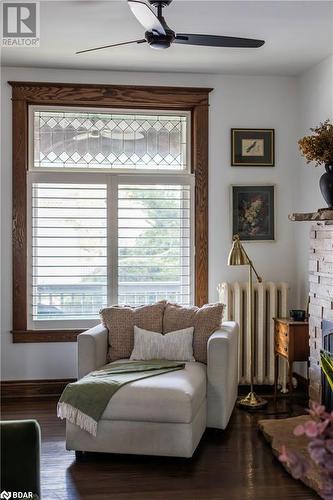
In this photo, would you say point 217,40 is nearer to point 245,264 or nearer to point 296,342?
point 245,264

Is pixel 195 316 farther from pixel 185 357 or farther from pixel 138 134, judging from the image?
pixel 138 134

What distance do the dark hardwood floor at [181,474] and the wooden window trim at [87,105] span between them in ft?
4.28

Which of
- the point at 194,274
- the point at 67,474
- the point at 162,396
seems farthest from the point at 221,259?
the point at 67,474

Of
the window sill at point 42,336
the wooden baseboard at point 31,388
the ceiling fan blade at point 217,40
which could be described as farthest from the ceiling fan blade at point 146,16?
the wooden baseboard at point 31,388

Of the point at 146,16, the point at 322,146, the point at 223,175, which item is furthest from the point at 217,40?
the point at 223,175

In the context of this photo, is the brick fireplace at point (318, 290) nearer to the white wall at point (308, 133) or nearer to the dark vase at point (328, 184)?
the dark vase at point (328, 184)

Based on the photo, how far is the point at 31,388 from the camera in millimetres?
5207

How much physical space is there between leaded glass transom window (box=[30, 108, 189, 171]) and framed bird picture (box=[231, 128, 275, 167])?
1.51ft

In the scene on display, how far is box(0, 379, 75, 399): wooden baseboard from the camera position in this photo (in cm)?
518

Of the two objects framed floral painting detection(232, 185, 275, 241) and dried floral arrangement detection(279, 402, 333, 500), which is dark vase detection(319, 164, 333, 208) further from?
dried floral arrangement detection(279, 402, 333, 500)

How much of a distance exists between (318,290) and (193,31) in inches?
82.9

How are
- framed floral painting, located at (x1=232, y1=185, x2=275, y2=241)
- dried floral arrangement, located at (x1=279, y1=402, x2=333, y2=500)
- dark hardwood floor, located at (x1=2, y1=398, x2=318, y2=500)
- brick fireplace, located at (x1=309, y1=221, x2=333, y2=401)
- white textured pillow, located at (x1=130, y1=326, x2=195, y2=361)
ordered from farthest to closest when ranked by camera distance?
1. framed floral painting, located at (x1=232, y1=185, x2=275, y2=241)
2. white textured pillow, located at (x1=130, y1=326, x2=195, y2=361)
3. brick fireplace, located at (x1=309, y1=221, x2=333, y2=401)
4. dark hardwood floor, located at (x1=2, y1=398, x2=318, y2=500)
5. dried floral arrangement, located at (x1=279, y1=402, x2=333, y2=500)

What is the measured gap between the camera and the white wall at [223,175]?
520 cm

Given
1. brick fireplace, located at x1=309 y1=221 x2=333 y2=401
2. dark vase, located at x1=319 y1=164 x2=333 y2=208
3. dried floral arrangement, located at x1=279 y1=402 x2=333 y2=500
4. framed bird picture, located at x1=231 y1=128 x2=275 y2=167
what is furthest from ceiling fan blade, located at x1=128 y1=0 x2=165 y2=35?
framed bird picture, located at x1=231 y1=128 x2=275 y2=167
